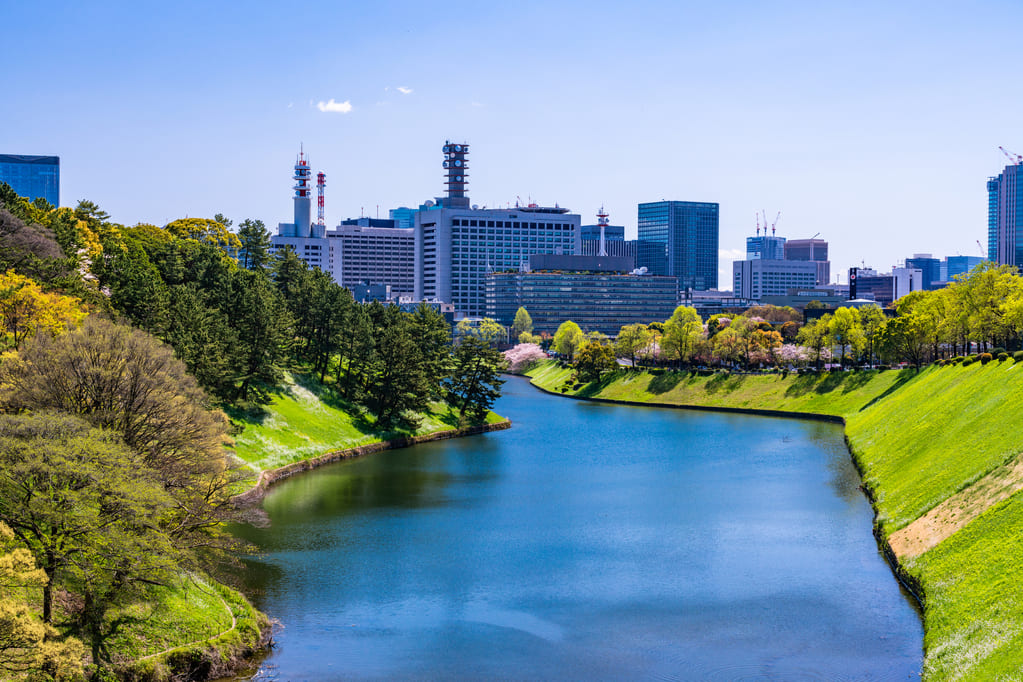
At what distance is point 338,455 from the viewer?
81.0 m

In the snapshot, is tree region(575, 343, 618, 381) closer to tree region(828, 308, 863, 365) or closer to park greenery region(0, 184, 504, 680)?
tree region(828, 308, 863, 365)

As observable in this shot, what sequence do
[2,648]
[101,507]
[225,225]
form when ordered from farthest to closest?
[225,225], [101,507], [2,648]

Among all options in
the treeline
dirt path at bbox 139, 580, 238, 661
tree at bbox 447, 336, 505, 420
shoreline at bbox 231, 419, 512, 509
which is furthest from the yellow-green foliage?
the treeline

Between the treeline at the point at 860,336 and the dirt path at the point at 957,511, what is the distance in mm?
55760

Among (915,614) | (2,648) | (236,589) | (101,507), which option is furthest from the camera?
(236,589)

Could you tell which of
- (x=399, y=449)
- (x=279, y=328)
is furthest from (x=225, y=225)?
(x=399, y=449)

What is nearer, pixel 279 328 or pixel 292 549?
pixel 292 549

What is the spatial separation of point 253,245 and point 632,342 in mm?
70822

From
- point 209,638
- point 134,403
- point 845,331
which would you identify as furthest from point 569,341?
point 209,638

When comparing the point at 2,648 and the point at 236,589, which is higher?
the point at 2,648

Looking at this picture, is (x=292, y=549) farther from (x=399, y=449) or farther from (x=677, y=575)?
(x=399, y=449)

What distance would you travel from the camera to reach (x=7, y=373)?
40.8 meters

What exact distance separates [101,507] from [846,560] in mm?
35907

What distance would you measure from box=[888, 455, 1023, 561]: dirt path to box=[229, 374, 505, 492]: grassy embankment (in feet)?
136
